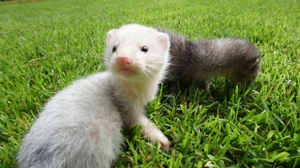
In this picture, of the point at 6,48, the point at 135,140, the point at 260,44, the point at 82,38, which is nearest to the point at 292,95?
the point at 135,140

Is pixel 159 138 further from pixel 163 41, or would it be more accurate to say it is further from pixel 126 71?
pixel 163 41

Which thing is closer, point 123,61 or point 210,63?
point 123,61

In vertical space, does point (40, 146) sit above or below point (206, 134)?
above

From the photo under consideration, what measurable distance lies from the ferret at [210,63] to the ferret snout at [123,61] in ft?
3.36

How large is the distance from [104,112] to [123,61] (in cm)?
43

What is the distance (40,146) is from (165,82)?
1.68m

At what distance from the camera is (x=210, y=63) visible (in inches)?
112

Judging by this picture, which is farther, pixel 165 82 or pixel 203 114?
pixel 165 82

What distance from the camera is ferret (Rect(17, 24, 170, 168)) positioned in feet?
5.32

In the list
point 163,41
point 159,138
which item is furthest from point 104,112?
point 163,41

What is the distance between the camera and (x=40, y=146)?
1.63 m

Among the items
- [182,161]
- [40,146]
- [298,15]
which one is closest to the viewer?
[40,146]

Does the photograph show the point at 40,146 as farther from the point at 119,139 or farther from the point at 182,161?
the point at 182,161

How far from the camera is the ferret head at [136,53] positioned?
201cm
